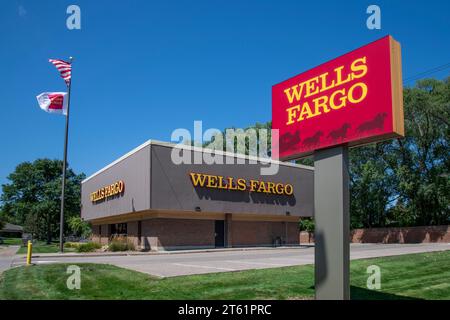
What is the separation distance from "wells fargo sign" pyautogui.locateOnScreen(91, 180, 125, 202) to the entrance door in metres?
8.50

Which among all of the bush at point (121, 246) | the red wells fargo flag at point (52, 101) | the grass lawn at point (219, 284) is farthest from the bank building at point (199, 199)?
the grass lawn at point (219, 284)

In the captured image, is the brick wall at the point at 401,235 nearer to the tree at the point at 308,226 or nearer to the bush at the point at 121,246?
the tree at the point at 308,226

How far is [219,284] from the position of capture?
11.6m

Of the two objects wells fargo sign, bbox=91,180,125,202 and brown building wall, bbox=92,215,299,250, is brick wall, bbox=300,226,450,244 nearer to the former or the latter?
brown building wall, bbox=92,215,299,250

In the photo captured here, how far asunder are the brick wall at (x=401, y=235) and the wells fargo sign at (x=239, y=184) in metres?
13.6

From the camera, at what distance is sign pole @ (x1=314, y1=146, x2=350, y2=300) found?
8.50 m

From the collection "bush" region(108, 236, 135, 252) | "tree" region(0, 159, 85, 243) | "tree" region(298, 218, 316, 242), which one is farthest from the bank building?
"tree" region(0, 159, 85, 243)

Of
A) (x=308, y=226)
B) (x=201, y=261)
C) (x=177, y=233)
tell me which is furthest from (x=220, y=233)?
(x=308, y=226)

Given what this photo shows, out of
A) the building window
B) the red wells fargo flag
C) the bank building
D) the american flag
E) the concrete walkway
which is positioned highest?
the american flag

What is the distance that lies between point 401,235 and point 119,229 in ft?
93.4

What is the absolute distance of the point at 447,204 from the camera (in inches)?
1721

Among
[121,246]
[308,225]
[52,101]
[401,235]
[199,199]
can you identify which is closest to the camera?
[52,101]

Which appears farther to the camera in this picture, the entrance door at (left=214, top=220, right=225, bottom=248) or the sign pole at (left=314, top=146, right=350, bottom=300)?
the entrance door at (left=214, top=220, right=225, bottom=248)

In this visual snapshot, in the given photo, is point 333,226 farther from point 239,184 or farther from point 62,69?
point 62,69
